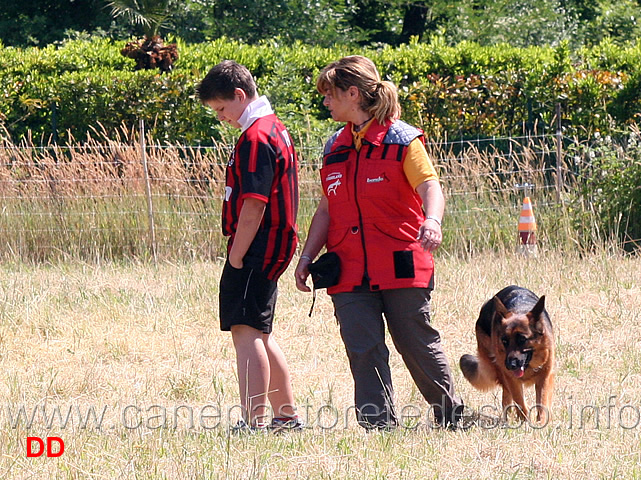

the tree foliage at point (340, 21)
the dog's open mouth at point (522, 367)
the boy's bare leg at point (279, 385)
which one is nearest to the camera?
the boy's bare leg at point (279, 385)

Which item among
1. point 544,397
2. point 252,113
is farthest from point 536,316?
point 252,113

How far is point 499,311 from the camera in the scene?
4.91 meters

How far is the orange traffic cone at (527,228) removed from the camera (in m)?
9.09

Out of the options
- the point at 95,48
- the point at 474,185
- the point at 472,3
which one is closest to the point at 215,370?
the point at 474,185

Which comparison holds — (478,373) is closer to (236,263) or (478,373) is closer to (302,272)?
(302,272)

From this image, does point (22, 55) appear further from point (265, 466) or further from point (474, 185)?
point (265, 466)

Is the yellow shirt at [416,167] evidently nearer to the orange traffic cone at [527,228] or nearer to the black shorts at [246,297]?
the black shorts at [246,297]

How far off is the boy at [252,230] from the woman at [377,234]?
19 centimetres

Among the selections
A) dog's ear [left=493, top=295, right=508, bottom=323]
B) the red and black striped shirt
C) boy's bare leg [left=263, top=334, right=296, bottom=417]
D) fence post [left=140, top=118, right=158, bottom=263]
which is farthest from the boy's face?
fence post [left=140, top=118, right=158, bottom=263]

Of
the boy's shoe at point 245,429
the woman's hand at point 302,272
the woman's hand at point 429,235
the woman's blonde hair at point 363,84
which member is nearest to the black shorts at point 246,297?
the woman's hand at point 302,272

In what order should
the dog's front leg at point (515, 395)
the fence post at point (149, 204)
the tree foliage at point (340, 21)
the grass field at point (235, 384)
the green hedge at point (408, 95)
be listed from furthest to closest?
the tree foliage at point (340, 21) → the green hedge at point (408, 95) → the fence post at point (149, 204) → the dog's front leg at point (515, 395) → the grass field at point (235, 384)

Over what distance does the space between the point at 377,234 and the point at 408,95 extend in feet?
24.9

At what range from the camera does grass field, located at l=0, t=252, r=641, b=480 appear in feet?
12.6

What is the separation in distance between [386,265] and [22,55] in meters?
10.4
